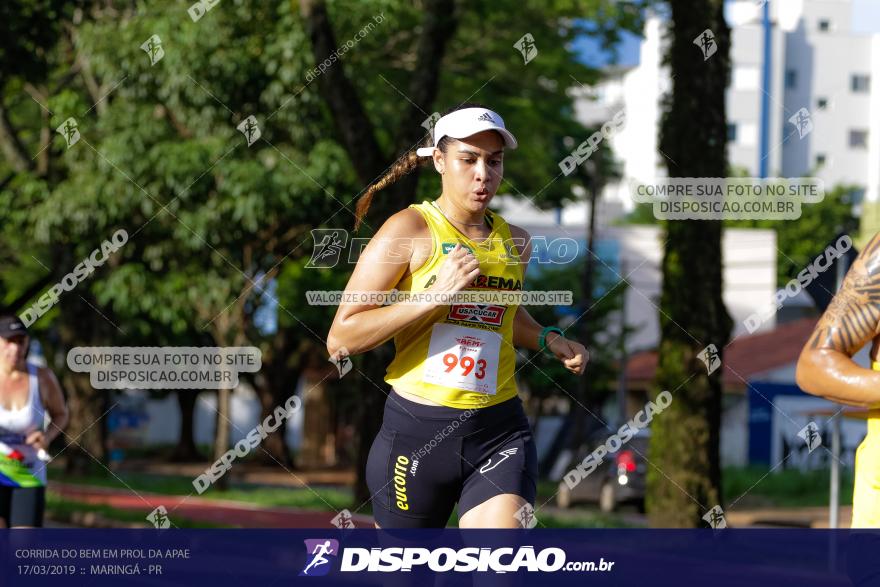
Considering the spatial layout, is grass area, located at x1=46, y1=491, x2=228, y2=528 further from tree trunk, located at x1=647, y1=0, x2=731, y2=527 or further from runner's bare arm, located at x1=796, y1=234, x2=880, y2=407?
runner's bare arm, located at x1=796, y1=234, x2=880, y2=407

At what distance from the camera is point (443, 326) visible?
13.5 ft

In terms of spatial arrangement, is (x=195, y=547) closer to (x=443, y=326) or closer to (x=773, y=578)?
(x=443, y=326)

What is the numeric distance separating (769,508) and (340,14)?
440 inches

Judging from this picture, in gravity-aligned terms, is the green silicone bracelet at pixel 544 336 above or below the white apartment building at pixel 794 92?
below

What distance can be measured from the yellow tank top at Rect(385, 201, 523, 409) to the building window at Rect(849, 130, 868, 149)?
208 feet

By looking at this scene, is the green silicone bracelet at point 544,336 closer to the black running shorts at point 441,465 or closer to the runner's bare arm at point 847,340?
the black running shorts at point 441,465

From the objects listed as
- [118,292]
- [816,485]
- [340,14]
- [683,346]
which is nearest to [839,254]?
[683,346]

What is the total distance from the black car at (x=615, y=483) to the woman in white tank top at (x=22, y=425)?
13946 mm

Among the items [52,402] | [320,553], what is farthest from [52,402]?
[320,553]

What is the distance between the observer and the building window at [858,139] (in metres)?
64.3

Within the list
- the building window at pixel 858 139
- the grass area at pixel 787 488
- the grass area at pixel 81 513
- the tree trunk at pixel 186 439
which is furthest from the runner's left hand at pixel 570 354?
the building window at pixel 858 139

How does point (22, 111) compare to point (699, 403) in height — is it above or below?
above

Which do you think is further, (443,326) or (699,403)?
(699,403)

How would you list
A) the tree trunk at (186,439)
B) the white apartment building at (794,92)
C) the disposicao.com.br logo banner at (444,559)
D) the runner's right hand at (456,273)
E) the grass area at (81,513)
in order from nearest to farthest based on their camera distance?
1. the disposicao.com.br logo banner at (444,559)
2. the runner's right hand at (456,273)
3. the grass area at (81,513)
4. the tree trunk at (186,439)
5. the white apartment building at (794,92)
